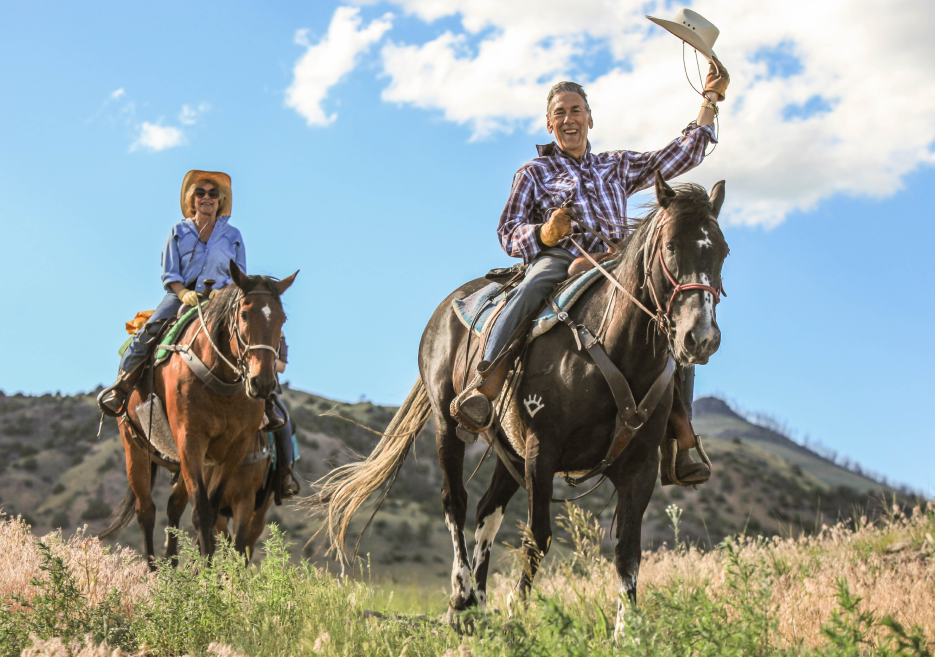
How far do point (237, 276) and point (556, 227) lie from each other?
3.12 m

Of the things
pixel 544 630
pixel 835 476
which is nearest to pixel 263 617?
pixel 544 630

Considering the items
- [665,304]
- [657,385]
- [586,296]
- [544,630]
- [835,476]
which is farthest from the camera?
[835,476]

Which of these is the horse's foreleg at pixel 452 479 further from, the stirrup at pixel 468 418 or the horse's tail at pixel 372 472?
the stirrup at pixel 468 418

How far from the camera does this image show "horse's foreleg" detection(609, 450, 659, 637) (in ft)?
16.2

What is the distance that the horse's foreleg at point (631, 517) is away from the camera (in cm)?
493

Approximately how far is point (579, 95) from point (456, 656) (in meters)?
4.30

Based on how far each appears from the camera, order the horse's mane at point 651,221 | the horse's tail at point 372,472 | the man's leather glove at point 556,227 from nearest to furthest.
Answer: the horse's mane at point 651,221
the man's leather glove at point 556,227
the horse's tail at point 372,472

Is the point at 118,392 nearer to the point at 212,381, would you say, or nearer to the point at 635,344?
the point at 212,381

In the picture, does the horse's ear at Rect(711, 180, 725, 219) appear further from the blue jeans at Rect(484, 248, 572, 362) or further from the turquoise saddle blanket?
the blue jeans at Rect(484, 248, 572, 362)

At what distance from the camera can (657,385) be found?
5086mm

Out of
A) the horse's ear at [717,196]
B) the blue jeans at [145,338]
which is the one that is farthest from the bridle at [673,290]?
the blue jeans at [145,338]

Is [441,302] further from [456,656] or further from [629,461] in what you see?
[456,656]

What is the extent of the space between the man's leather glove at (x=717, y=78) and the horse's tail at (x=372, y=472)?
3.57 meters

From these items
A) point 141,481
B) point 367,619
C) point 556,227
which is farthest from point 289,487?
point 556,227
